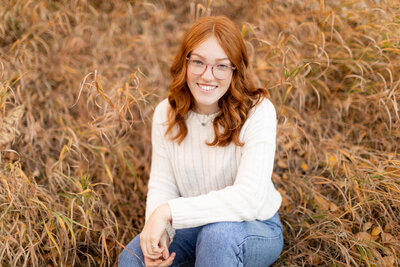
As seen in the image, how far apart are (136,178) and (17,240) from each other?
773 mm

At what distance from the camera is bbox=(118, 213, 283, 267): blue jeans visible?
136 cm

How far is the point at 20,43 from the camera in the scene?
260cm

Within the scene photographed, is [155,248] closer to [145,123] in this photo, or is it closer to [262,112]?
[262,112]

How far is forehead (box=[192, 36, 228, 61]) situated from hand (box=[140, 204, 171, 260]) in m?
0.67

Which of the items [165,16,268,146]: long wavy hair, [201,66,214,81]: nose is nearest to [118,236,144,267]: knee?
[165,16,268,146]: long wavy hair

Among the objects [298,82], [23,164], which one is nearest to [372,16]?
[298,82]

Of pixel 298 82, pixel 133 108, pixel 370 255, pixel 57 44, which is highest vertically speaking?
pixel 57 44

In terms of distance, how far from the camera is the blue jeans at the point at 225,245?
1.36 metres

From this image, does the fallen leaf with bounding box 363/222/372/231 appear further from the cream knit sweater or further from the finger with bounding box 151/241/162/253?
the finger with bounding box 151/241/162/253

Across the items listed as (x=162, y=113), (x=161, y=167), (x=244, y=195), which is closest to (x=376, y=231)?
(x=244, y=195)

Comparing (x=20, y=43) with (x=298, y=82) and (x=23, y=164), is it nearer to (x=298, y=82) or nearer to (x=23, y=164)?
(x=23, y=164)

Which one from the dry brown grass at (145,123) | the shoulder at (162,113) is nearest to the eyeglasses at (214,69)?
the shoulder at (162,113)

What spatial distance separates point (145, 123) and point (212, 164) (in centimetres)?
94

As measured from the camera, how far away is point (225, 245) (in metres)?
1.36
